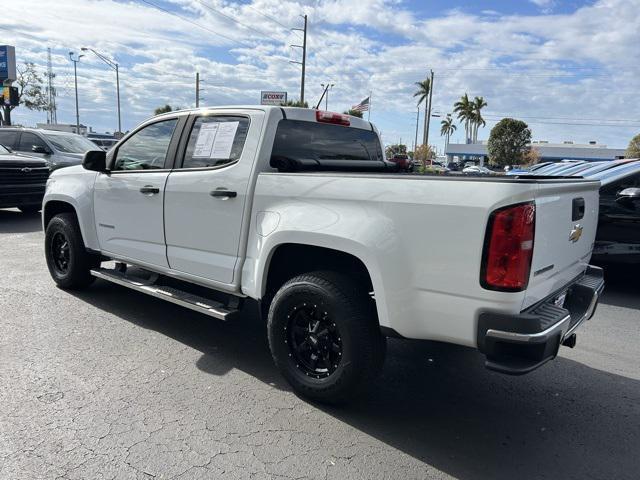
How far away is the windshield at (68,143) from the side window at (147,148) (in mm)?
9485

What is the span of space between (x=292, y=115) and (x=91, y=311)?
2868 millimetres

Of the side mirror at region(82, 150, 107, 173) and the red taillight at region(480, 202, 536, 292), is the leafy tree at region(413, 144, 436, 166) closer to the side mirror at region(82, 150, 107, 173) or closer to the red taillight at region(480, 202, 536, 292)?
the side mirror at region(82, 150, 107, 173)

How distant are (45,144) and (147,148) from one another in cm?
1004

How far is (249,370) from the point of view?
12.5 feet

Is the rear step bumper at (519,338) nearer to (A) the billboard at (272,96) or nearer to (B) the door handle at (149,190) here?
(B) the door handle at (149,190)

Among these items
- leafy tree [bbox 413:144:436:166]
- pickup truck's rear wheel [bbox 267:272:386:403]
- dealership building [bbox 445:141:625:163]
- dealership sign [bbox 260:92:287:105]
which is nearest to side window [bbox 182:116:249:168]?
pickup truck's rear wheel [bbox 267:272:386:403]

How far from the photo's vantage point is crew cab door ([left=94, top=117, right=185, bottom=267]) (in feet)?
14.1

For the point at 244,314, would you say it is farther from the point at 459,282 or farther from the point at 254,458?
the point at 459,282

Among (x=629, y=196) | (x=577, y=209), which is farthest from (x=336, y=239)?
(x=629, y=196)

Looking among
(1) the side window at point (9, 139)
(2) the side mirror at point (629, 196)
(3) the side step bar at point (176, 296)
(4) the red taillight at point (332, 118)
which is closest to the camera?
(3) the side step bar at point (176, 296)

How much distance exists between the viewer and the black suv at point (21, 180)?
10.2 m

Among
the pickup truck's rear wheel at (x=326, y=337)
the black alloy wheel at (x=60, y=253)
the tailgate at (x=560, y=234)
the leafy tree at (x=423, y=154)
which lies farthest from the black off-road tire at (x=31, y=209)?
the leafy tree at (x=423, y=154)

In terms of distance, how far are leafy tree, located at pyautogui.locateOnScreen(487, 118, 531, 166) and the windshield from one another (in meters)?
47.9

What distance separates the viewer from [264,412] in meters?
3.21
